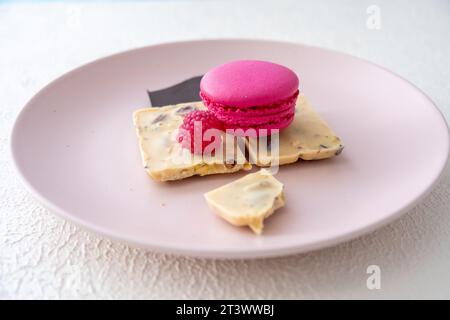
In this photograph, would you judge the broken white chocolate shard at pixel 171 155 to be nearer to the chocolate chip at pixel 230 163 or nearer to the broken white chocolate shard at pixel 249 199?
the chocolate chip at pixel 230 163

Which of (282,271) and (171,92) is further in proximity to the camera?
(171,92)

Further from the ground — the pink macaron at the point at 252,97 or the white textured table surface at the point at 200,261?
the pink macaron at the point at 252,97

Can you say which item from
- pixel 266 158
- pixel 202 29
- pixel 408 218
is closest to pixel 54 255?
pixel 266 158

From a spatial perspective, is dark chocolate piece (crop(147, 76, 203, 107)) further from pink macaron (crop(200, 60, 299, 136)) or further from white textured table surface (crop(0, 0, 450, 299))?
white textured table surface (crop(0, 0, 450, 299))

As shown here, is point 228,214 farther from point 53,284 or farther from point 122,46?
point 122,46

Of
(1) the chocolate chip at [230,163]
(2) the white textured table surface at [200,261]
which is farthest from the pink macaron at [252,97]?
(2) the white textured table surface at [200,261]

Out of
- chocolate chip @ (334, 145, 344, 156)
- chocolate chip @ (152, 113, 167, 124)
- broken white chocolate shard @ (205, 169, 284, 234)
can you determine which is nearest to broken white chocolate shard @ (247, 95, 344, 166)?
chocolate chip @ (334, 145, 344, 156)

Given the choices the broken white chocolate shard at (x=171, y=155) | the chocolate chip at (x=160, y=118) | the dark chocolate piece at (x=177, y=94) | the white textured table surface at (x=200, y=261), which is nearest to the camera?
the white textured table surface at (x=200, y=261)
